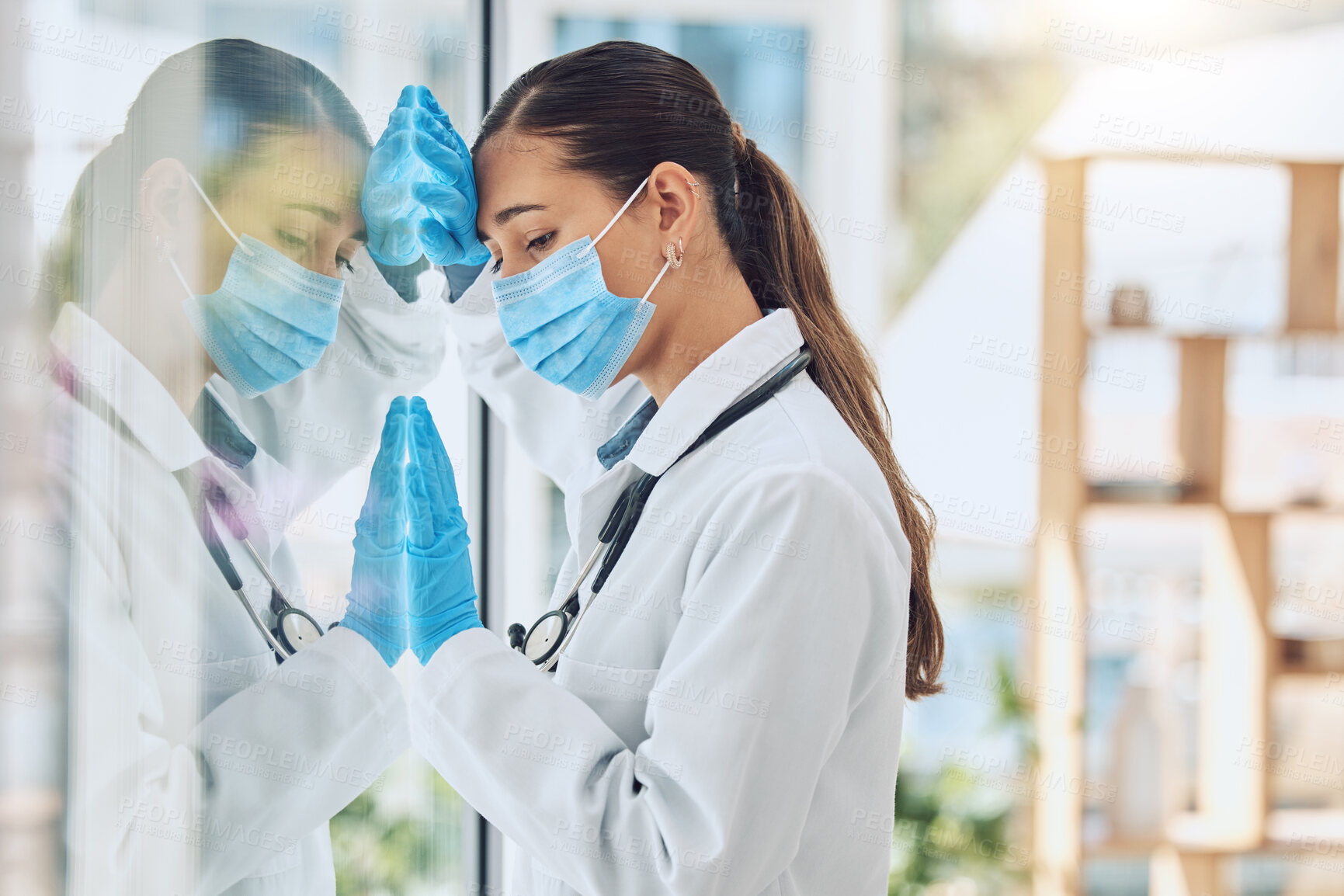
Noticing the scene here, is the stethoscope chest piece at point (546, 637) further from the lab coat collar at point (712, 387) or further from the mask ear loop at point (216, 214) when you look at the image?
the mask ear loop at point (216, 214)

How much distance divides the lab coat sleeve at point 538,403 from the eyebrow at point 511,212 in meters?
0.28

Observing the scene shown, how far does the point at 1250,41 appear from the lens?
202 cm

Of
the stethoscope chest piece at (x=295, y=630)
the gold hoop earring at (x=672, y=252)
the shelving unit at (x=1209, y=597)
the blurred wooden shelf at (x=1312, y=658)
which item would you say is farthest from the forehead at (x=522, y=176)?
the blurred wooden shelf at (x=1312, y=658)

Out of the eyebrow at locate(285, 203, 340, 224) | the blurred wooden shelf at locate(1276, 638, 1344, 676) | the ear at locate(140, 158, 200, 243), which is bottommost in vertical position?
the blurred wooden shelf at locate(1276, 638, 1344, 676)

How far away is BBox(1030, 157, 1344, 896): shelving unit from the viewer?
194 centimetres

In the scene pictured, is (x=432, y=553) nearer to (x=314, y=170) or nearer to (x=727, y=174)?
(x=314, y=170)

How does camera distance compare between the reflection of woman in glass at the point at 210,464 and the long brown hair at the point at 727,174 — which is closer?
the reflection of woman in glass at the point at 210,464

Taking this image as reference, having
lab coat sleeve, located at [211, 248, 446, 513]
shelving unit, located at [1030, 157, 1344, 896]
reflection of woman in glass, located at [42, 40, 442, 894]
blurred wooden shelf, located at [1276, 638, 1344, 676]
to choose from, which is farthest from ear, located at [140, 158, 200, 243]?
blurred wooden shelf, located at [1276, 638, 1344, 676]

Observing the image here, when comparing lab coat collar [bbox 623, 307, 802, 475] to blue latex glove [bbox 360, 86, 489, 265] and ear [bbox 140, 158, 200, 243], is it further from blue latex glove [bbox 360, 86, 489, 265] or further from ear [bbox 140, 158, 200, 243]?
ear [bbox 140, 158, 200, 243]

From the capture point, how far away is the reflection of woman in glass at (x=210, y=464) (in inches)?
21.2

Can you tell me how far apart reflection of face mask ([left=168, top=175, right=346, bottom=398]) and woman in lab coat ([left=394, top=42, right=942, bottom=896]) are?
0.54ft

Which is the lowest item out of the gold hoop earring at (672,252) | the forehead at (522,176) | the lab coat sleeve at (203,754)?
the lab coat sleeve at (203,754)

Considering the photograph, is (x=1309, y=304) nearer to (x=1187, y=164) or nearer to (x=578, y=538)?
(x=1187, y=164)

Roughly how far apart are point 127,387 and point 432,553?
1.13 feet
